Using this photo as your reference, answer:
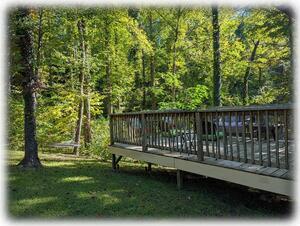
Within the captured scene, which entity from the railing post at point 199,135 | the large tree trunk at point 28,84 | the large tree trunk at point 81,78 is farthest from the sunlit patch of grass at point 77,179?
the large tree trunk at point 81,78

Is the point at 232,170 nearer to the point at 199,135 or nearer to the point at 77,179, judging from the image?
the point at 199,135

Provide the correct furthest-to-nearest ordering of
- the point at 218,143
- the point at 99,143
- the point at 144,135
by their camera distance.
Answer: the point at 99,143 < the point at 144,135 < the point at 218,143

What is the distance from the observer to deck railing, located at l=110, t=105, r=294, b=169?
4.43 metres

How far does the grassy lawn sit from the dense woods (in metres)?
1.85

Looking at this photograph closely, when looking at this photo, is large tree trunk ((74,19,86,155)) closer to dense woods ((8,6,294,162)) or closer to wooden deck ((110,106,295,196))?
dense woods ((8,6,294,162))

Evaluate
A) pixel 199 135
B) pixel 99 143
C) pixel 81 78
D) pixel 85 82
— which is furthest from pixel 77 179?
pixel 85 82

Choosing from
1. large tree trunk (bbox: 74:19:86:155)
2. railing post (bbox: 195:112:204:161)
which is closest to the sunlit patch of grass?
railing post (bbox: 195:112:204:161)

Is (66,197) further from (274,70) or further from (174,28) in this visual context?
(274,70)

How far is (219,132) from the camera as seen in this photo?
6.02 metres

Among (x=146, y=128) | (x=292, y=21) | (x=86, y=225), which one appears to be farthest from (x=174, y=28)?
(x=86, y=225)

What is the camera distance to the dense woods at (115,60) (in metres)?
8.47

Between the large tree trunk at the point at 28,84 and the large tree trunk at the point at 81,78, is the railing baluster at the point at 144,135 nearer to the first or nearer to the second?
the large tree trunk at the point at 28,84

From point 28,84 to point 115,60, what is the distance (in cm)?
974

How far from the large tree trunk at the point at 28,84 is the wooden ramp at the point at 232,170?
276cm
